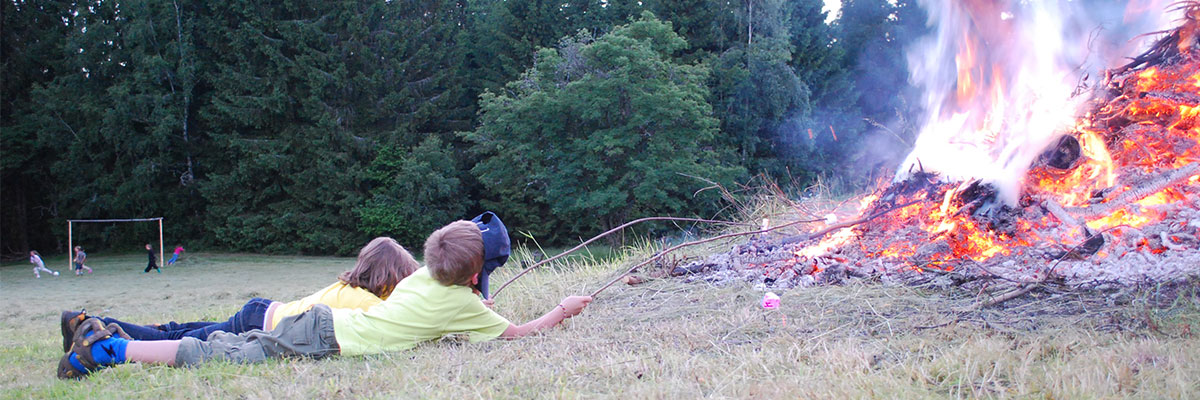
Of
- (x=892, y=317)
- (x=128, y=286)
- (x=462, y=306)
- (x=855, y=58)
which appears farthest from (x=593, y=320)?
(x=855, y=58)

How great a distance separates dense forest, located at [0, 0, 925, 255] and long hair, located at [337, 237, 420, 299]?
757 inches

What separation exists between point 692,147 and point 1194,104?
16881mm

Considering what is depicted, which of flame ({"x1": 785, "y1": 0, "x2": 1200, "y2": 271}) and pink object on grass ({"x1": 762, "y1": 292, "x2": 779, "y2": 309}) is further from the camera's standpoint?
flame ({"x1": 785, "y1": 0, "x2": 1200, "y2": 271})

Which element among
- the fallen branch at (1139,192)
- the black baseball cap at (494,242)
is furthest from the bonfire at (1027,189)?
the black baseball cap at (494,242)

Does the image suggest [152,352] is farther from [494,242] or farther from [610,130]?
[610,130]

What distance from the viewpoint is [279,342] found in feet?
12.0

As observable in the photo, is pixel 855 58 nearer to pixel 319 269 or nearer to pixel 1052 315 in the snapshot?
pixel 319 269

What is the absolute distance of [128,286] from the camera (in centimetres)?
1531

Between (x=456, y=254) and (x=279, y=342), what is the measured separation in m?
0.92

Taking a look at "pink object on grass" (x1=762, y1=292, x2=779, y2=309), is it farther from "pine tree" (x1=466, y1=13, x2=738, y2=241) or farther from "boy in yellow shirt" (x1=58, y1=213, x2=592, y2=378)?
"pine tree" (x1=466, y1=13, x2=738, y2=241)

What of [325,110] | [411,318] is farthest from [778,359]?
[325,110]

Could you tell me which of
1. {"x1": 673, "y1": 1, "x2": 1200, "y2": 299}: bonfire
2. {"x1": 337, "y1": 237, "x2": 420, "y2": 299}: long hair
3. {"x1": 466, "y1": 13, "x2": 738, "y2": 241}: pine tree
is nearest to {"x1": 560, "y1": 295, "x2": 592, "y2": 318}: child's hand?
{"x1": 337, "y1": 237, "x2": 420, "y2": 299}: long hair

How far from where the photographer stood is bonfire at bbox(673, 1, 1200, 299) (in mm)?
4348

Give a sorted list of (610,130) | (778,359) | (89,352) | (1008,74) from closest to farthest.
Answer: (778,359)
(89,352)
(1008,74)
(610,130)
